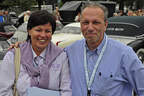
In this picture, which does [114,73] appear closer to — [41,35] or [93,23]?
[93,23]

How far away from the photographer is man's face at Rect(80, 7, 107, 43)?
1.94 metres

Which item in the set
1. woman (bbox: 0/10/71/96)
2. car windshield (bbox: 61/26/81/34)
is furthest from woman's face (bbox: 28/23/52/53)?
car windshield (bbox: 61/26/81/34)

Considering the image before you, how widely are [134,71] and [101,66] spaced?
0.94 feet

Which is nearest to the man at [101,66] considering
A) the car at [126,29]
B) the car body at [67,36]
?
the car at [126,29]

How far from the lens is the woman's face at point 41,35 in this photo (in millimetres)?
1949

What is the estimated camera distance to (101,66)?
191 centimetres

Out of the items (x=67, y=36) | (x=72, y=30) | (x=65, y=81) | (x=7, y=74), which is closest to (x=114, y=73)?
(x=65, y=81)

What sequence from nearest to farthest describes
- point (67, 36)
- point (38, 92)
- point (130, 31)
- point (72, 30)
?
1. point (38, 92)
2. point (130, 31)
3. point (67, 36)
4. point (72, 30)

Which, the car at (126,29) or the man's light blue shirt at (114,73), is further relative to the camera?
the car at (126,29)

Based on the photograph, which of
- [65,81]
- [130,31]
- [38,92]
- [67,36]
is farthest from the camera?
[67,36]

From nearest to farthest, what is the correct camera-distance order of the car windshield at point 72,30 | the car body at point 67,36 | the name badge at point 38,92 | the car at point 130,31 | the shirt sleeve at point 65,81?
the name badge at point 38,92
the shirt sleeve at point 65,81
the car at point 130,31
the car body at point 67,36
the car windshield at point 72,30

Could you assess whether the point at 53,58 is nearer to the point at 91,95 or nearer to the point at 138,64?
the point at 91,95

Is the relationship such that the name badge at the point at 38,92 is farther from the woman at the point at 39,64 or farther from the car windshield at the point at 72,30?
the car windshield at the point at 72,30

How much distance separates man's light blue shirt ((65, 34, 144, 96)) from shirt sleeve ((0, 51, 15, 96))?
59cm
